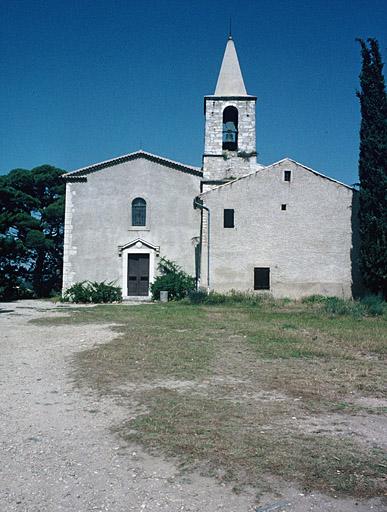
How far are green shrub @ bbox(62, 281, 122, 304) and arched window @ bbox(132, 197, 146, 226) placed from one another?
12.2ft

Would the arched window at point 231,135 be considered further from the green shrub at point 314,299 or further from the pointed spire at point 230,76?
the green shrub at point 314,299

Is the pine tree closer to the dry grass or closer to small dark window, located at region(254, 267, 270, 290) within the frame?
small dark window, located at region(254, 267, 270, 290)

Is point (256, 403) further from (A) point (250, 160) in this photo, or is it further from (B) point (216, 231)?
(A) point (250, 160)

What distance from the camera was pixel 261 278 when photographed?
2145cm

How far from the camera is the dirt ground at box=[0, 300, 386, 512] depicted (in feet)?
10.0

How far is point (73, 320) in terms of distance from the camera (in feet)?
45.7

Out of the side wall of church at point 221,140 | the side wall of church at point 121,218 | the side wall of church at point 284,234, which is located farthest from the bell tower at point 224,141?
the side wall of church at point 284,234

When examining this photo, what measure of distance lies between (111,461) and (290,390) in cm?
297

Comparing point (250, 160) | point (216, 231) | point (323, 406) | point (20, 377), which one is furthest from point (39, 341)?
point (250, 160)

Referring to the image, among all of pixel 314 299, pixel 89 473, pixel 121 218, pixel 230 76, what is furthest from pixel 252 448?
pixel 230 76

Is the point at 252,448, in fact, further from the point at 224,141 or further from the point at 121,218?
the point at 224,141

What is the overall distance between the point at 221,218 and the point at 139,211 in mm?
4766

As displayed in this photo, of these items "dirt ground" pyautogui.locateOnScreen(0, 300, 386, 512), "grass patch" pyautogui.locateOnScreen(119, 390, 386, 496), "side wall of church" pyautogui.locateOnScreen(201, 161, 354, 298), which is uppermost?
"side wall of church" pyautogui.locateOnScreen(201, 161, 354, 298)

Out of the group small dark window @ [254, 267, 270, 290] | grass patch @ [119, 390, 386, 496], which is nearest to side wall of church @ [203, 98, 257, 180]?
small dark window @ [254, 267, 270, 290]
